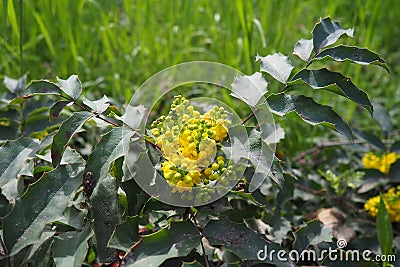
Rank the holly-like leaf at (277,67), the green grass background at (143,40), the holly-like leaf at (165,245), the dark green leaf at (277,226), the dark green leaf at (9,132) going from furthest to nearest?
the green grass background at (143,40), the dark green leaf at (9,132), the dark green leaf at (277,226), the holly-like leaf at (277,67), the holly-like leaf at (165,245)

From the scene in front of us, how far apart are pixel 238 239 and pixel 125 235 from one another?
8.5 inches

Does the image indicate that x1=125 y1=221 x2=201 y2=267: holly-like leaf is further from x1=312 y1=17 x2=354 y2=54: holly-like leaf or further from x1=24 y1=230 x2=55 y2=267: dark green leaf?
x1=312 y1=17 x2=354 y2=54: holly-like leaf

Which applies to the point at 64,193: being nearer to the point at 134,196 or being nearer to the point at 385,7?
the point at 134,196

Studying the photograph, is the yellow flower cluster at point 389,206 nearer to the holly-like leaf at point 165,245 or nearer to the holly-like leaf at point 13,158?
the holly-like leaf at point 165,245

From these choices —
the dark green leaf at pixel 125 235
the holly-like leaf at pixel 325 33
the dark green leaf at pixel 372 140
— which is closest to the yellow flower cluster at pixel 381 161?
the dark green leaf at pixel 372 140

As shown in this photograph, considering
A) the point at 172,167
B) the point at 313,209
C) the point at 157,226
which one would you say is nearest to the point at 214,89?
the point at 313,209

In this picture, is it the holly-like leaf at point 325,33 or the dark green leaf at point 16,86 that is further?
the dark green leaf at point 16,86

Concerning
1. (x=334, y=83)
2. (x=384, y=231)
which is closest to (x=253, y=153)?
(x=334, y=83)

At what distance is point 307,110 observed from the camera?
41.6 inches

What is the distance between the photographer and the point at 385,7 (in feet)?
9.13

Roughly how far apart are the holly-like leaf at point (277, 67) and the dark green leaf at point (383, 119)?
2.21 ft

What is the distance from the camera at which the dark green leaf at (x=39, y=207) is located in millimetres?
919

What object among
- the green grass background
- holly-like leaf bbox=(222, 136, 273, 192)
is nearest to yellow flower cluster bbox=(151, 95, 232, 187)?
holly-like leaf bbox=(222, 136, 273, 192)

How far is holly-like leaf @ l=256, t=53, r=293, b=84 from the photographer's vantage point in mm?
1132
